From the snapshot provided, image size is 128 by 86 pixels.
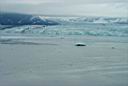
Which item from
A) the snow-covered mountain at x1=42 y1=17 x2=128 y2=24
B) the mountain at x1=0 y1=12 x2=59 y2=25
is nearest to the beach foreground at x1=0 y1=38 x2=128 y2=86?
the mountain at x1=0 y1=12 x2=59 y2=25

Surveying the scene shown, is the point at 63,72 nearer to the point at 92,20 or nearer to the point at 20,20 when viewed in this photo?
the point at 20,20

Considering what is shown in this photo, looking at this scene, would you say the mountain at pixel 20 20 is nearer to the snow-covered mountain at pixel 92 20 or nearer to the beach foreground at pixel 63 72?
the snow-covered mountain at pixel 92 20

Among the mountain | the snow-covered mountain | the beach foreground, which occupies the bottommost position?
the snow-covered mountain

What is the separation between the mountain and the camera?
5091 cm

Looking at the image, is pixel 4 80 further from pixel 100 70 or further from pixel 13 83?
pixel 100 70

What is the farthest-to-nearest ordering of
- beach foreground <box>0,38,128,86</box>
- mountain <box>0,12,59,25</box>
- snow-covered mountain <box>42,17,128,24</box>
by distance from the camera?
snow-covered mountain <box>42,17,128,24</box> < mountain <box>0,12,59,25</box> < beach foreground <box>0,38,128,86</box>

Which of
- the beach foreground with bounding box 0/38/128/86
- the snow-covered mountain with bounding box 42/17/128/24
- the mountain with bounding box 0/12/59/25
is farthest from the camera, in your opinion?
the snow-covered mountain with bounding box 42/17/128/24

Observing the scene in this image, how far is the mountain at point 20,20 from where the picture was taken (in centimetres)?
5091

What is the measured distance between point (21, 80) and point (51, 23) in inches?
1752

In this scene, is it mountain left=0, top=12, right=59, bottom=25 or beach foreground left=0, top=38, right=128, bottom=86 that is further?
mountain left=0, top=12, right=59, bottom=25

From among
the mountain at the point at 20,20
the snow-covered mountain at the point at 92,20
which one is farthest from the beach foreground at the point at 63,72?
the snow-covered mountain at the point at 92,20

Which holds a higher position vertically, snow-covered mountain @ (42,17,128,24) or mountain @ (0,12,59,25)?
mountain @ (0,12,59,25)

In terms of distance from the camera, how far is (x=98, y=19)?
61.4 m

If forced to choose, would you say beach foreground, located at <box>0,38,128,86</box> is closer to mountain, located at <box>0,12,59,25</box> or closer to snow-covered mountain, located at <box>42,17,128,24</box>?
mountain, located at <box>0,12,59,25</box>
